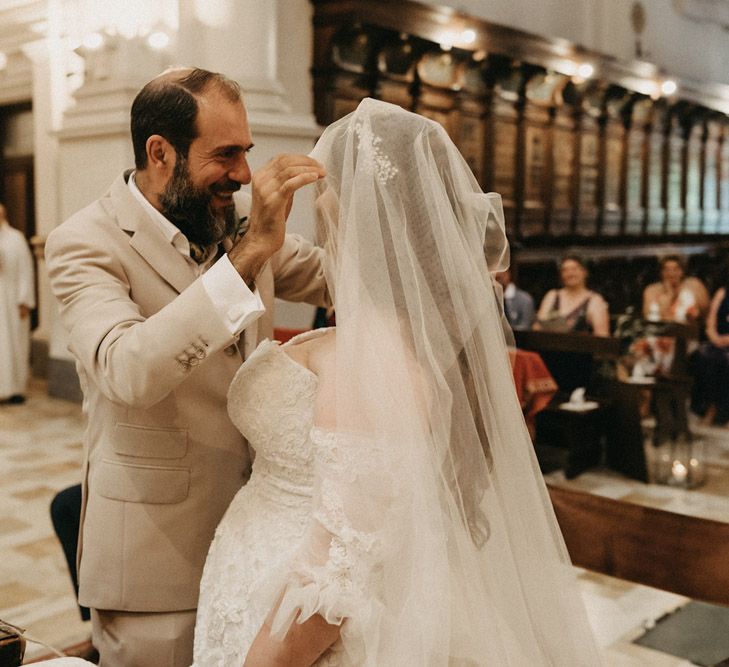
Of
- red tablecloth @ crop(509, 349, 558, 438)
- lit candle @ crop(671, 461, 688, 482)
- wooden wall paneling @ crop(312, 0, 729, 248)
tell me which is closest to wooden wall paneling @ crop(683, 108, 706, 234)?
wooden wall paneling @ crop(312, 0, 729, 248)

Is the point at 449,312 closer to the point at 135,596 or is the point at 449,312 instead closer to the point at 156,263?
the point at 156,263

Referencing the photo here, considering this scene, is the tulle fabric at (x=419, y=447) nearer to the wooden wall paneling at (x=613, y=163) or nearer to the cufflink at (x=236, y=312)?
the cufflink at (x=236, y=312)

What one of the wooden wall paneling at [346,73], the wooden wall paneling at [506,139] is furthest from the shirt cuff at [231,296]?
the wooden wall paneling at [506,139]

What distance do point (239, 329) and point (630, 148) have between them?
40.7 feet

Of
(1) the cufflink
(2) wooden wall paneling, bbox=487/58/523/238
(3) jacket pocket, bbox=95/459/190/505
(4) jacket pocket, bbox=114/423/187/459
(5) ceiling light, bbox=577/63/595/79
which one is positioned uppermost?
(1) the cufflink

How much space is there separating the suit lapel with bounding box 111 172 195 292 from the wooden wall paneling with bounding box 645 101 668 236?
1224 cm

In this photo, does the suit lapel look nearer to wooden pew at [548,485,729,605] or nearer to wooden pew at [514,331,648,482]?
wooden pew at [548,485,729,605]

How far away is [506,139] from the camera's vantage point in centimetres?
1055

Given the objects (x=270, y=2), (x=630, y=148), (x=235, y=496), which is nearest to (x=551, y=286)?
(x=630, y=148)

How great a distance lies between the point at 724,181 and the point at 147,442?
15.7m

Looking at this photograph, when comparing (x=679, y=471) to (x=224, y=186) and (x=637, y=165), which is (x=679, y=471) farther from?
(x=637, y=165)

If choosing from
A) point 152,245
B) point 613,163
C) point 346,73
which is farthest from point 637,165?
point 152,245

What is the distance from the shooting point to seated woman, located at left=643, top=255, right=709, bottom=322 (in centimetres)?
821

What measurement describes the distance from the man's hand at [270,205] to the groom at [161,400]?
0.08m
